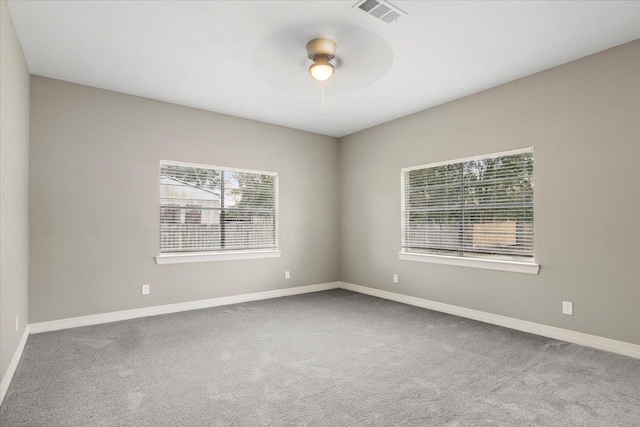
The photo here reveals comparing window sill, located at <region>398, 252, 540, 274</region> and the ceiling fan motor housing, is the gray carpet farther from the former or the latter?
the ceiling fan motor housing

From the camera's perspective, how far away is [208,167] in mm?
4820

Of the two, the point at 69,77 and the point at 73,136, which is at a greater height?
the point at 69,77

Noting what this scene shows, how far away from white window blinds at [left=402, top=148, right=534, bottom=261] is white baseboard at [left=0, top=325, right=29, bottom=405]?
170 inches

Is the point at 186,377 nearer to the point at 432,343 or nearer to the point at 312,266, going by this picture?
the point at 432,343

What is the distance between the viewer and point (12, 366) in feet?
8.71

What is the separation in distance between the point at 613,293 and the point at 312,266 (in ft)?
12.6

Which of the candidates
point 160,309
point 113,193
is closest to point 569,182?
point 160,309

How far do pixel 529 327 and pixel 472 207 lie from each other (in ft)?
A: 4.71

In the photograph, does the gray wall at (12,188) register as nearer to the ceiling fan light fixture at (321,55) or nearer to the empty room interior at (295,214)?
the empty room interior at (295,214)

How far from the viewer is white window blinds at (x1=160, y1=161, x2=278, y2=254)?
4.55 m

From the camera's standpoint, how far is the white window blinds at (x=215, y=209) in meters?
4.55

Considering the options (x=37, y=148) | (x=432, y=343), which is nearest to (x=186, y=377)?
(x=432, y=343)

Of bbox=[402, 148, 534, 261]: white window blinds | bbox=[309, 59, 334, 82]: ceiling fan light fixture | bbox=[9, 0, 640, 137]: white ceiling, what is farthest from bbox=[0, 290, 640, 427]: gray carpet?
bbox=[9, 0, 640, 137]: white ceiling

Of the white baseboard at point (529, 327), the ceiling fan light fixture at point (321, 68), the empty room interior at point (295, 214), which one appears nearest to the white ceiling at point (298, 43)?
the empty room interior at point (295, 214)
